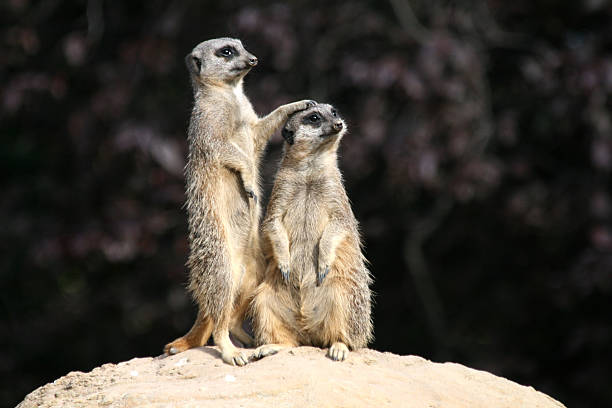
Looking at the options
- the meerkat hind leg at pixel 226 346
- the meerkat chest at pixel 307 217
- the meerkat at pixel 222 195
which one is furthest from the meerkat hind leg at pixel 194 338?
the meerkat chest at pixel 307 217

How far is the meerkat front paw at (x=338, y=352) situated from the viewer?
3775mm

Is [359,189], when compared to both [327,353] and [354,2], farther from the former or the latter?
[327,353]

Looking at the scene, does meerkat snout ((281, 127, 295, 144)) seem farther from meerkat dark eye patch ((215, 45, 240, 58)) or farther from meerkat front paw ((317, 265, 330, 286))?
meerkat front paw ((317, 265, 330, 286))

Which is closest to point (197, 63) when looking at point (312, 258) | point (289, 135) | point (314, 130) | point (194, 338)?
point (289, 135)

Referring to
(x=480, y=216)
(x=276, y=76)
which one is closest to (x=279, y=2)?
(x=276, y=76)

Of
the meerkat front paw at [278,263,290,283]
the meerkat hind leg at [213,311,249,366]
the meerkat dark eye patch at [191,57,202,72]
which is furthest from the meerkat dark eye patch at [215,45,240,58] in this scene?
the meerkat hind leg at [213,311,249,366]

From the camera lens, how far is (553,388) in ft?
22.6

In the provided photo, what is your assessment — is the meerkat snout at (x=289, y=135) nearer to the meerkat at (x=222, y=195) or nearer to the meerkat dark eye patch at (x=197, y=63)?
the meerkat at (x=222, y=195)

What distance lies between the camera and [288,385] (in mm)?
3459

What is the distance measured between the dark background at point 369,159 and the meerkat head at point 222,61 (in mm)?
1488

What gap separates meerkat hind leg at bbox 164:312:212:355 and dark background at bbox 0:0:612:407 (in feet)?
6.01

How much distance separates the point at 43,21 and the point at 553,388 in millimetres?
5175

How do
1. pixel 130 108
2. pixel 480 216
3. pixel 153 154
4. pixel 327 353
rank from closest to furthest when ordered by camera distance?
pixel 327 353, pixel 153 154, pixel 130 108, pixel 480 216

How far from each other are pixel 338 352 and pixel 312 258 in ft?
1.51
